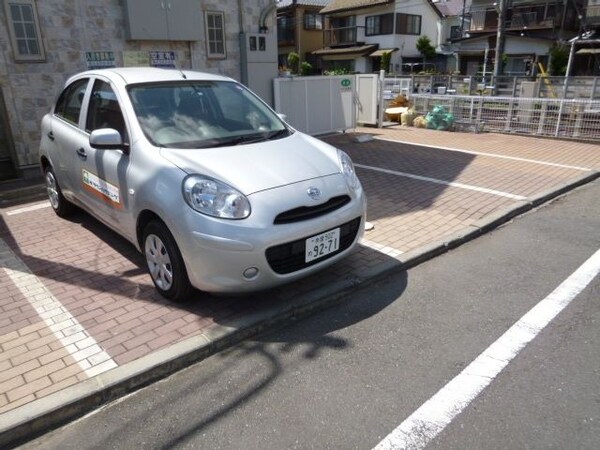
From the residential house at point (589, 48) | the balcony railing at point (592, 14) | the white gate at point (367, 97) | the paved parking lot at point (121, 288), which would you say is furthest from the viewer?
the balcony railing at point (592, 14)

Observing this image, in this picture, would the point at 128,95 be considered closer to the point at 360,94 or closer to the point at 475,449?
the point at 475,449

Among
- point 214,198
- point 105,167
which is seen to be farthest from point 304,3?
point 214,198

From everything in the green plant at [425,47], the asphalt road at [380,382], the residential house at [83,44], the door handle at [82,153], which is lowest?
the asphalt road at [380,382]

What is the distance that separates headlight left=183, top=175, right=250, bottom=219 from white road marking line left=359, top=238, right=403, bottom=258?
184 cm

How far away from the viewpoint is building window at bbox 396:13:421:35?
109 feet

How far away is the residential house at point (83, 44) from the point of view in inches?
281

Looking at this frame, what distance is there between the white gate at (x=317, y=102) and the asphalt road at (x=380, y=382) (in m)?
6.94

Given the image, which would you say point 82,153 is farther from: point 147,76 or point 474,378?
point 474,378

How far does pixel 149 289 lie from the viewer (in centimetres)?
377

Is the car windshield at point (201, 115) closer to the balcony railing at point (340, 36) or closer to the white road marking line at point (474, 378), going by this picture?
the white road marking line at point (474, 378)

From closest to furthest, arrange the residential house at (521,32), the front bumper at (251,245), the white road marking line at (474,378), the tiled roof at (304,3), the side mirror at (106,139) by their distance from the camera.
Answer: the white road marking line at (474,378)
the front bumper at (251,245)
the side mirror at (106,139)
the residential house at (521,32)
the tiled roof at (304,3)

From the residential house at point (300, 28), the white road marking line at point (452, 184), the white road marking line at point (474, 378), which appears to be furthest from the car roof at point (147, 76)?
the residential house at point (300, 28)

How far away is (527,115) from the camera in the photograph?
11.1 meters

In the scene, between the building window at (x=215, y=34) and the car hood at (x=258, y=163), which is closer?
the car hood at (x=258, y=163)
